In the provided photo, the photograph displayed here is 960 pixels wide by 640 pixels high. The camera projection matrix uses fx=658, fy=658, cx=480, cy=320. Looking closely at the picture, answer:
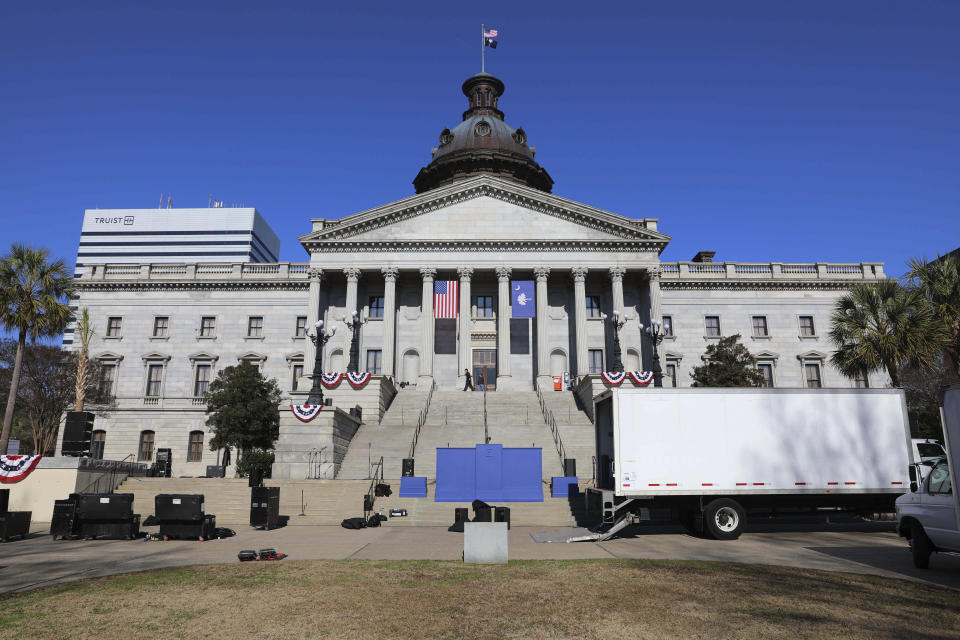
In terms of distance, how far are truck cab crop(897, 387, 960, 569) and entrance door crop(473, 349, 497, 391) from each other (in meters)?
38.0

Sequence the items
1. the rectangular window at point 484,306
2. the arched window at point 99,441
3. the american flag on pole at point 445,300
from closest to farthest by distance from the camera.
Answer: the american flag on pole at point 445,300 → the arched window at point 99,441 → the rectangular window at point 484,306

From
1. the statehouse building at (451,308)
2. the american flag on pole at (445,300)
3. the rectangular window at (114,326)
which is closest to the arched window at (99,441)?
the statehouse building at (451,308)

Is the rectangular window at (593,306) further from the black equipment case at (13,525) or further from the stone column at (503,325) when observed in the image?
the black equipment case at (13,525)

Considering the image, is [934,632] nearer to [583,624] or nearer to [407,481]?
[583,624]

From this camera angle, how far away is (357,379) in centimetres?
3928

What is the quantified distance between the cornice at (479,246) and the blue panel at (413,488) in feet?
89.2

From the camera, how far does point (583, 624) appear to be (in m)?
8.23

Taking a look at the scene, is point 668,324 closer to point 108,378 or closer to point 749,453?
point 749,453

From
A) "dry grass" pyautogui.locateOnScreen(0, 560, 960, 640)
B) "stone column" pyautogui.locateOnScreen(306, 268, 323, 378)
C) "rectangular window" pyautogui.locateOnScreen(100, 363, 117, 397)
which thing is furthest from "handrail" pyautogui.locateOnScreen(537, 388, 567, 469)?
"rectangular window" pyautogui.locateOnScreen(100, 363, 117, 397)

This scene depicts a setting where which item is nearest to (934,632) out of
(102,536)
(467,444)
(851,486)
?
(851,486)

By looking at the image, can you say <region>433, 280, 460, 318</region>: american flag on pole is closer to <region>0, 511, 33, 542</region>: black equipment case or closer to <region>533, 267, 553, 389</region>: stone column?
<region>533, 267, 553, 389</region>: stone column

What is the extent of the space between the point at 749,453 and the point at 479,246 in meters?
34.1

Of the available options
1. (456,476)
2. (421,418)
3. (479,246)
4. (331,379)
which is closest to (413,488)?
(456,476)

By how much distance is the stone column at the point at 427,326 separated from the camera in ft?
153
